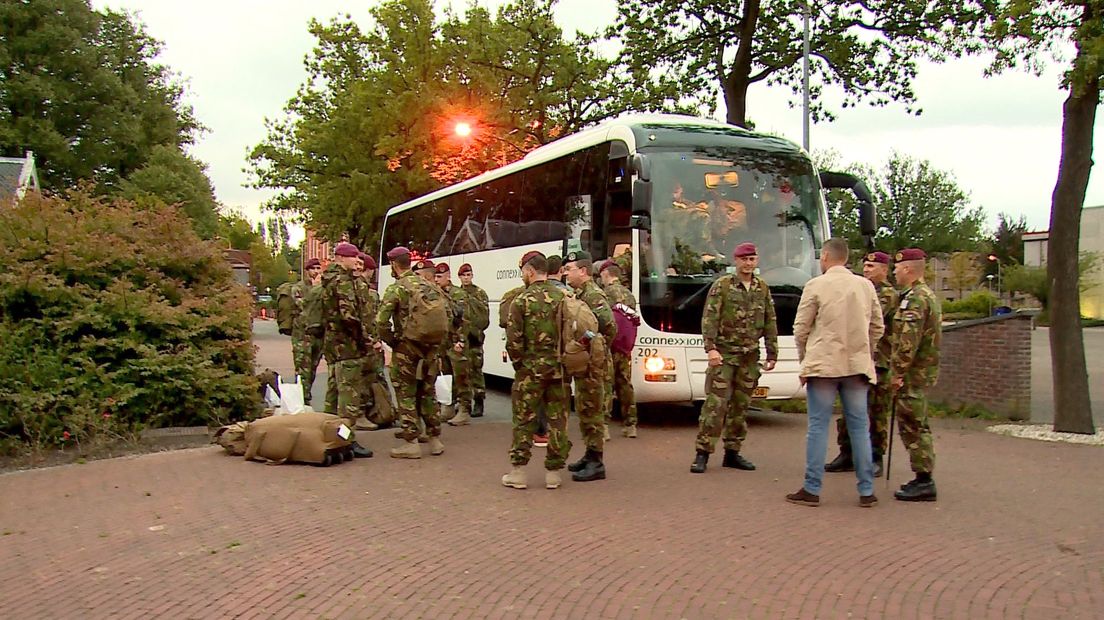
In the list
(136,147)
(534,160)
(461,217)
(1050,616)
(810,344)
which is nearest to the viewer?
(1050,616)

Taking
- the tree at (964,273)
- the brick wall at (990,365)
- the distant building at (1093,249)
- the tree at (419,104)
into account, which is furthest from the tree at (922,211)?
the brick wall at (990,365)

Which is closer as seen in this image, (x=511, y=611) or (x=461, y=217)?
(x=511, y=611)

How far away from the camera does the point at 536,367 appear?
712cm

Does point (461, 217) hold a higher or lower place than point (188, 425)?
higher

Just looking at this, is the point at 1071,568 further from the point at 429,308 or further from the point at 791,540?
the point at 429,308

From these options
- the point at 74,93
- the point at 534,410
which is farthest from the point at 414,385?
the point at 74,93

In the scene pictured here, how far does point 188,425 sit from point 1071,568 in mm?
8227

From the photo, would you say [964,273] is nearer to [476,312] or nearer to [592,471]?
[476,312]

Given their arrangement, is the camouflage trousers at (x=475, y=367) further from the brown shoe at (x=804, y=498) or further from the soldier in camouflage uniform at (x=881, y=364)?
the brown shoe at (x=804, y=498)

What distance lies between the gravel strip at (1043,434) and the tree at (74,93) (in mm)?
41331

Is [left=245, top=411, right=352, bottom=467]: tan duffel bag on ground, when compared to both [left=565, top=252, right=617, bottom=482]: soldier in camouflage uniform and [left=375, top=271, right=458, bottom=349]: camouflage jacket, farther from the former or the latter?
[left=565, top=252, right=617, bottom=482]: soldier in camouflage uniform

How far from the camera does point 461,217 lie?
52.9 feet

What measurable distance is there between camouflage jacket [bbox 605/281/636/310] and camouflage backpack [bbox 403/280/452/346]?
81.8 inches

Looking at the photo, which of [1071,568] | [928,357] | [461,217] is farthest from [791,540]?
[461,217]
